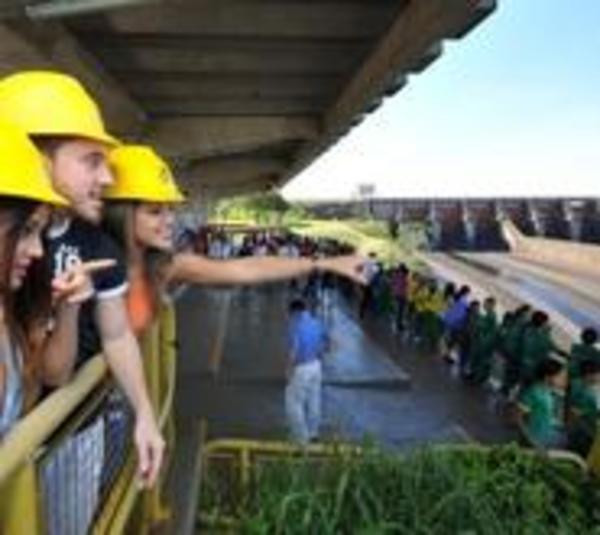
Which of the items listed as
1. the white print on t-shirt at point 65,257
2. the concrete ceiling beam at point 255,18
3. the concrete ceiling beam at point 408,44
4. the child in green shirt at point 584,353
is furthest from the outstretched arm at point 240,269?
the child in green shirt at point 584,353

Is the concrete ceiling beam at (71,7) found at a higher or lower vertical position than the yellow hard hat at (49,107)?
higher

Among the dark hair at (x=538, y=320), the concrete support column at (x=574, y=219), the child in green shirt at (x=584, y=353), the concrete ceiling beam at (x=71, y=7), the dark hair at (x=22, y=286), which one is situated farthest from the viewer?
the concrete support column at (x=574, y=219)

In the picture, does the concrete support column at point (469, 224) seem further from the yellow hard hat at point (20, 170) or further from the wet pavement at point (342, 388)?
the yellow hard hat at point (20, 170)

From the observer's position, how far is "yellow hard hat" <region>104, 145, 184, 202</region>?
5320mm

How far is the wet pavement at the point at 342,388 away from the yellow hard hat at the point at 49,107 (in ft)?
16.1

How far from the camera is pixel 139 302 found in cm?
533

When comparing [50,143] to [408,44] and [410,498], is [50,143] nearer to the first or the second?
[410,498]

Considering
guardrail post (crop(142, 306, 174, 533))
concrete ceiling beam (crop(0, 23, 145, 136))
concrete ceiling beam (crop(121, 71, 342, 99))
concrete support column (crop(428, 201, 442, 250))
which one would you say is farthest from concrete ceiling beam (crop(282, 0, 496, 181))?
concrete support column (crop(428, 201, 442, 250))

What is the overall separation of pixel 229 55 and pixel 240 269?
9888 millimetres

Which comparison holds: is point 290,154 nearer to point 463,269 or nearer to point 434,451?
point 434,451

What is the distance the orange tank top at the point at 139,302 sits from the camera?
17.2ft

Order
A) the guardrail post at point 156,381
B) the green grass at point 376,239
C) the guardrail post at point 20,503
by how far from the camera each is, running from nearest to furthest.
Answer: the guardrail post at point 20,503, the guardrail post at point 156,381, the green grass at point 376,239

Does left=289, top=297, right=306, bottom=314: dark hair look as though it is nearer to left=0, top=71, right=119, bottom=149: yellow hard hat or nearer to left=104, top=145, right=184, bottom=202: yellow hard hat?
left=104, top=145, right=184, bottom=202: yellow hard hat

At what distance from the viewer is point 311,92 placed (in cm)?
1975
